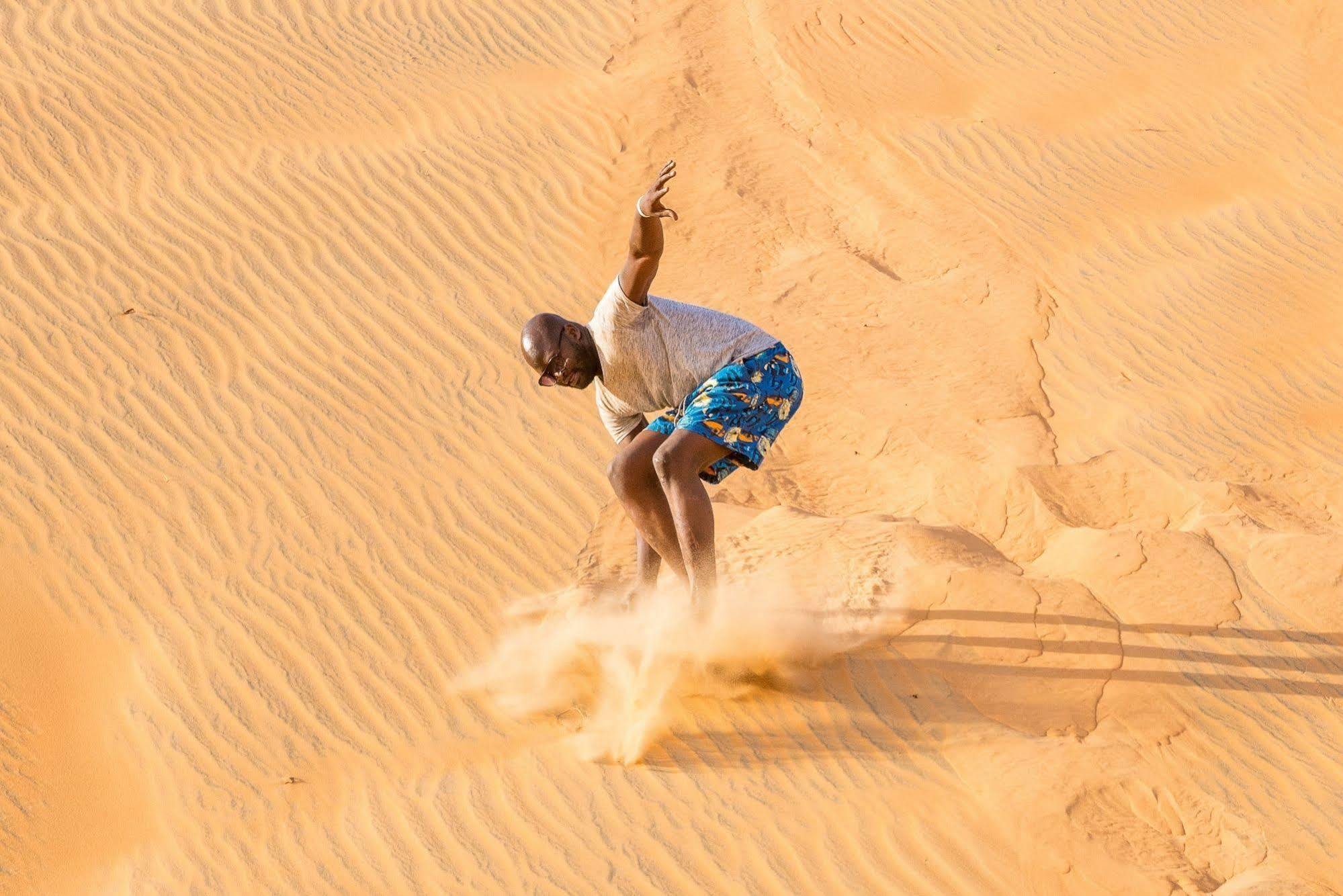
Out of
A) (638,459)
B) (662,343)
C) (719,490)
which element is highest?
(662,343)

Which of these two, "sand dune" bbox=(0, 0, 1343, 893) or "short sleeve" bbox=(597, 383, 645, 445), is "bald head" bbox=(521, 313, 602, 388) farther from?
"sand dune" bbox=(0, 0, 1343, 893)

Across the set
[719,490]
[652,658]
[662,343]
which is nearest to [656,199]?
[662,343]

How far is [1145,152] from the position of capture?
8.84 m

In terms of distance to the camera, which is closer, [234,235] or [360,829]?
[360,829]

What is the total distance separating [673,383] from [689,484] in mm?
405

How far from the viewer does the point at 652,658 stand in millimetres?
4504

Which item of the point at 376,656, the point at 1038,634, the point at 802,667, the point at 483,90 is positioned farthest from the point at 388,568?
the point at 483,90

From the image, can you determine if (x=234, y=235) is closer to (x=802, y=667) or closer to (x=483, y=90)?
(x=483, y=90)

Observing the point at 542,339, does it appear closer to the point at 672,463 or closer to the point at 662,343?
the point at 662,343

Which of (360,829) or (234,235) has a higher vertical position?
(234,235)

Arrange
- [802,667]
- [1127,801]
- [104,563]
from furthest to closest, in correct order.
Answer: [104,563] < [802,667] < [1127,801]

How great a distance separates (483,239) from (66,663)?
12.6ft

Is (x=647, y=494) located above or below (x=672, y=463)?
below

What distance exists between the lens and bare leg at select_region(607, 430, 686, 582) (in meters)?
4.18
